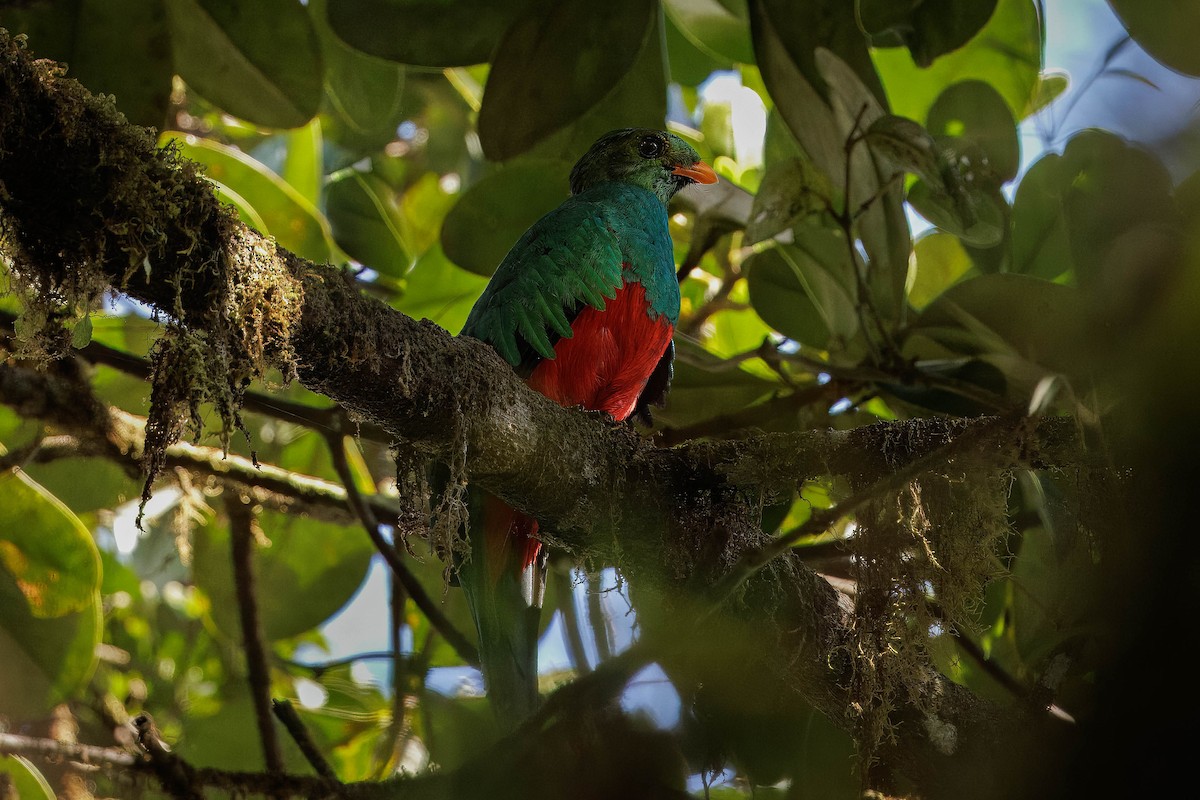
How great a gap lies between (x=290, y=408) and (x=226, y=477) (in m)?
0.53

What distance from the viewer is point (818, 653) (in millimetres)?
2008

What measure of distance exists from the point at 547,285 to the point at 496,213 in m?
0.53

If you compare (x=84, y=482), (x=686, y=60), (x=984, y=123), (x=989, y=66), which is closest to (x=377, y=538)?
(x=84, y=482)

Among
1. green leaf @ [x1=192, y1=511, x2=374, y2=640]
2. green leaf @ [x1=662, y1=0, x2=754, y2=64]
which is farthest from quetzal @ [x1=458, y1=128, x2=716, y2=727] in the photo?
green leaf @ [x1=192, y1=511, x2=374, y2=640]

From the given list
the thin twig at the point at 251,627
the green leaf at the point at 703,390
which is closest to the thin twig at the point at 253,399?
the thin twig at the point at 251,627

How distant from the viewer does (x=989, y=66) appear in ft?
9.96

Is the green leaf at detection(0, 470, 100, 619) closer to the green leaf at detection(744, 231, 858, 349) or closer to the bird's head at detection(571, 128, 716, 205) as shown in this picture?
the bird's head at detection(571, 128, 716, 205)

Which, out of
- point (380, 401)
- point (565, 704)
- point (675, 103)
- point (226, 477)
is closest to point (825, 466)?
point (380, 401)

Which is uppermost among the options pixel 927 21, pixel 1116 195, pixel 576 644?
pixel 927 21

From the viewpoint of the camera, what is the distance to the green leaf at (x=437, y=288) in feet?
10.8

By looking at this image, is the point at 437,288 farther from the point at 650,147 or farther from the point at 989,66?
the point at 989,66

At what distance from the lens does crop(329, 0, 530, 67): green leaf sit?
2.54 meters

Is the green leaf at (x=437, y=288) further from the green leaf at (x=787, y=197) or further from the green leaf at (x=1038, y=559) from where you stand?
the green leaf at (x=1038, y=559)

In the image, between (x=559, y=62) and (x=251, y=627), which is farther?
(x=251, y=627)
